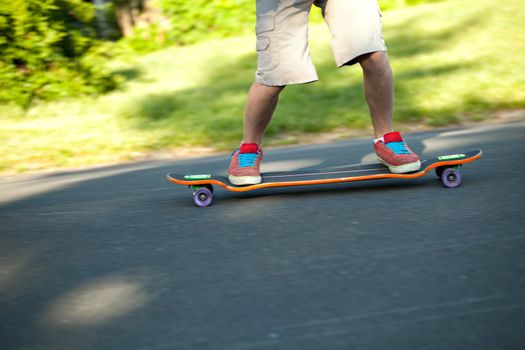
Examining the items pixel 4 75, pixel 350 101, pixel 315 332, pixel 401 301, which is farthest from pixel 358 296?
pixel 4 75

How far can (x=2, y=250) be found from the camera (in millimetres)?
3018

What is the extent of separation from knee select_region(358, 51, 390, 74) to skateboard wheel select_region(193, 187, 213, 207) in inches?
41.0

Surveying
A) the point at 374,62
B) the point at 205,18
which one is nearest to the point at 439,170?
the point at 374,62

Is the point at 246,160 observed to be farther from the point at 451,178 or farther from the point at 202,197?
the point at 451,178

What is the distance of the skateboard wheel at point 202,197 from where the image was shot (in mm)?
3559

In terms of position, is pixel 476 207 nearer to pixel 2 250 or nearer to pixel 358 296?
pixel 358 296

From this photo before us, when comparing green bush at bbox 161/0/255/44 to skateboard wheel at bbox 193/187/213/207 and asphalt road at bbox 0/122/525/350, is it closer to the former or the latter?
asphalt road at bbox 0/122/525/350

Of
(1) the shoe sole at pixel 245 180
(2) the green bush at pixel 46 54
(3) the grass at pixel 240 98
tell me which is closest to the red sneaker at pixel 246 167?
(1) the shoe sole at pixel 245 180

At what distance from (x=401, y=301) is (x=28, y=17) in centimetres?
613

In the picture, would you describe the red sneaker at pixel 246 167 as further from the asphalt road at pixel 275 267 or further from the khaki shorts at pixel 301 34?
the khaki shorts at pixel 301 34

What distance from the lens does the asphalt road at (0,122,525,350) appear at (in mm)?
2012

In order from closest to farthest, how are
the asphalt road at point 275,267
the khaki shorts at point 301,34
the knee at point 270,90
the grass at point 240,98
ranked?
the asphalt road at point 275,267 → the khaki shorts at point 301,34 → the knee at point 270,90 → the grass at point 240,98

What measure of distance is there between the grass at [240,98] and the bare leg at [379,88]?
2189 millimetres

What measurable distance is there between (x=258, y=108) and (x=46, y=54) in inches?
177
